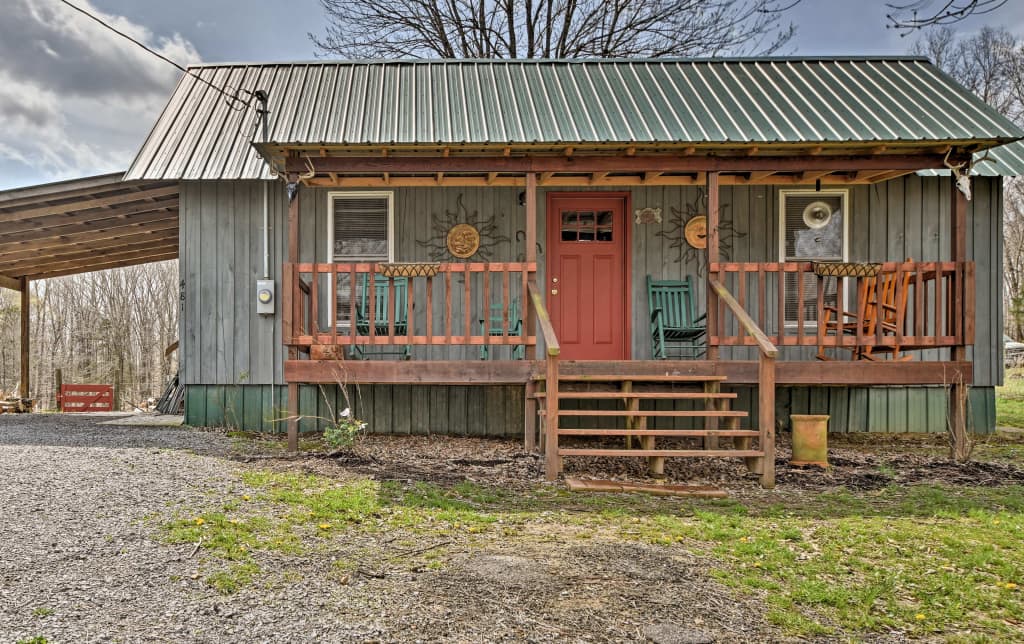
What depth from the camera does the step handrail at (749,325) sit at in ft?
15.3

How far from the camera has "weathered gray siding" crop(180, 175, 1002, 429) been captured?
6.75m

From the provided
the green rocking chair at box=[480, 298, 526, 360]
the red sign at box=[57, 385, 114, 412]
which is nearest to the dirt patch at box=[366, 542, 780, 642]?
the green rocking chair at box=[480, 298, 526, 360]

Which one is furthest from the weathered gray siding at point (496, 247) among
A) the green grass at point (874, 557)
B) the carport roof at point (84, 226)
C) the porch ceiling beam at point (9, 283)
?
the porch ceiling beam at point (9, 283)

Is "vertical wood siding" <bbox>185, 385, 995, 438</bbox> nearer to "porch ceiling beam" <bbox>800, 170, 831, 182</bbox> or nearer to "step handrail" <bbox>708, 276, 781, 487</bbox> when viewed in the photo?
"step handrail" <bbox>708, 276, 781, 487</bbox>

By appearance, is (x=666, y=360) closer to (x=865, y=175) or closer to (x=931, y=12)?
(x=865, y=175)

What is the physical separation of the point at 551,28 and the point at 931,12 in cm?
1073

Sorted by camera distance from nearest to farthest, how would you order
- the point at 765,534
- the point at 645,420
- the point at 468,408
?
1. the point at 765,534
2. the point at 645,420
3. the point at 468,408

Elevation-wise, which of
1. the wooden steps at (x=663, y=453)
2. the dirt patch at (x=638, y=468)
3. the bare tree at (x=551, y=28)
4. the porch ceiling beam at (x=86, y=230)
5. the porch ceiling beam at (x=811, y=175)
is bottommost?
the dirt patch at (x=638, y=468)

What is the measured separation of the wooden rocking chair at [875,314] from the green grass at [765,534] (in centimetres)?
142

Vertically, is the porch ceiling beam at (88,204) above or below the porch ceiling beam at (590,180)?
below

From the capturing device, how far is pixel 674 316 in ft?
22.1

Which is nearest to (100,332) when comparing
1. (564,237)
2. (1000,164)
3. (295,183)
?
(295,183)

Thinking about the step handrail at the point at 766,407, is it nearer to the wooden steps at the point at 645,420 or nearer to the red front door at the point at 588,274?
the wooden steps at the point at 645,420

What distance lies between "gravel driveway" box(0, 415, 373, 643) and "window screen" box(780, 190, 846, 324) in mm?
5784
